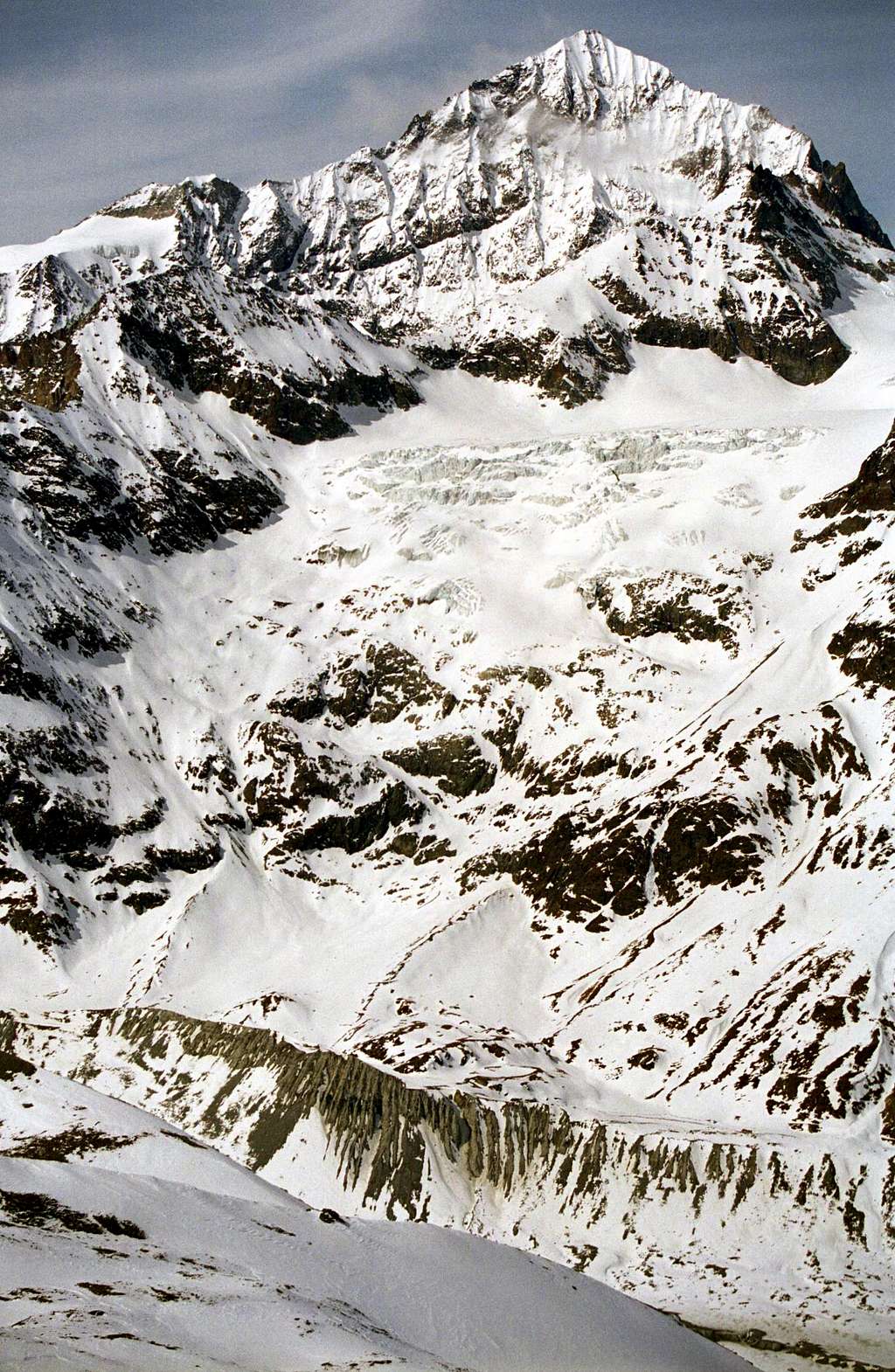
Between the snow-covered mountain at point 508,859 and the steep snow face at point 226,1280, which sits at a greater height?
the snow-covered mountain at point 508,859

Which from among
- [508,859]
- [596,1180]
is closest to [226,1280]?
[596,1180]

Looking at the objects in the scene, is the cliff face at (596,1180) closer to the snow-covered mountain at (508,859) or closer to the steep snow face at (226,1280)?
the snow-covered mountain at (508,859)

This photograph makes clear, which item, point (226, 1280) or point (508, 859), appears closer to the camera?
point (226, 1280)

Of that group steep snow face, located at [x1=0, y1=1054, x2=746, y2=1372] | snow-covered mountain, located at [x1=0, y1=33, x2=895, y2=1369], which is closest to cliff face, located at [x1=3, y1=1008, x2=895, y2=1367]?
snow-covered mountain, located at [x1=0, y1=33, x2=895, y2=1369]

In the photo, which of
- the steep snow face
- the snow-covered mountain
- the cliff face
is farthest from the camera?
the snow-covered mountain

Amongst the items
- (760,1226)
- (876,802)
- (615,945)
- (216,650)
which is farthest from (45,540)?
(760,1226)

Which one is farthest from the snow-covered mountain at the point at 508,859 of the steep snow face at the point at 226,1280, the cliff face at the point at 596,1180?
the steep snow face at the point at 226,1280

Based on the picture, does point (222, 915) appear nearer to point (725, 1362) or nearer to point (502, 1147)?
point (502, 1147)

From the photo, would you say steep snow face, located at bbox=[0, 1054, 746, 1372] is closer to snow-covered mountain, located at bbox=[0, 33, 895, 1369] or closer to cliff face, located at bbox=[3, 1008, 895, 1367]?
snow-covered mountain, located at bbox=[0, 33, 895, 1369]

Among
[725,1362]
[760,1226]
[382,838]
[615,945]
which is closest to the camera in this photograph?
[725,1362]

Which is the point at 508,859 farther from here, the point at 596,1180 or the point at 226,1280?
the point at 226,1280

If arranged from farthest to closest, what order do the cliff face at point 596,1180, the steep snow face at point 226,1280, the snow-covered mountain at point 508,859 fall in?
the snow-covered mountain at point 508,859
the cliff face at point 596,1180
the steep snow face at point 226,1280
